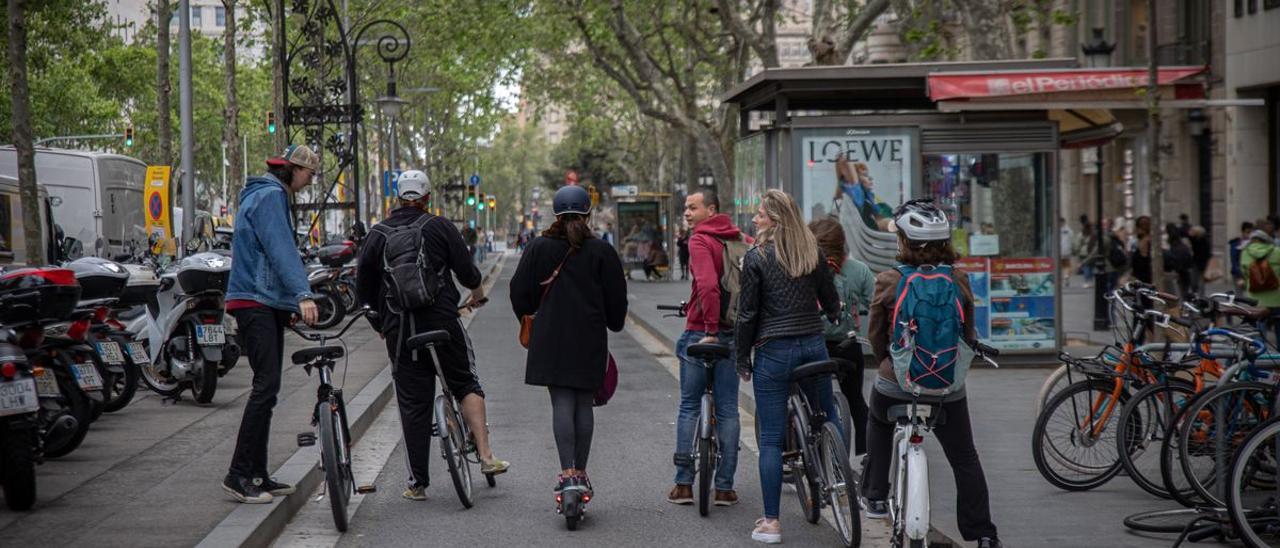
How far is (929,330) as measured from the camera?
6.56 meters

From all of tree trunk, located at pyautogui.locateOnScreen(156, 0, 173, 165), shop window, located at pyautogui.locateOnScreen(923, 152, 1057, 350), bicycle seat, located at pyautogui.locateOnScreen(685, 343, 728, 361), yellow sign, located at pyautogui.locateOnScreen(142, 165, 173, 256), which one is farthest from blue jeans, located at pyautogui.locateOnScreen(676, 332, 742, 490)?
tree trunk, located at pyautogui.locateOnScreen(156, 0, 173, 165)

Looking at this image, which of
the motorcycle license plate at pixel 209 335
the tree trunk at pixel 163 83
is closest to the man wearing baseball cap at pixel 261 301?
the motorcycle license plate at pixel 209 335

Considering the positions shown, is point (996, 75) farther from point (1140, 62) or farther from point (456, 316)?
point (1140, 62)

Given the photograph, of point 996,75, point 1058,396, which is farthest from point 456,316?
point 996,75

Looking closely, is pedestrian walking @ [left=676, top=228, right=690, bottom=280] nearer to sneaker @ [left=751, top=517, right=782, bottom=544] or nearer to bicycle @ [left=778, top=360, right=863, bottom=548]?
bicycle @ [left=778, top=360, right=863, bottom=548]

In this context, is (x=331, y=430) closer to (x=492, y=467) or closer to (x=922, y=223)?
(x=492, y=467)

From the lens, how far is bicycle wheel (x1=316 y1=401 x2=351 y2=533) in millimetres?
7613

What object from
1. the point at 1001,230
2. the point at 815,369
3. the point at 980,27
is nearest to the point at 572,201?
the point at 815,369

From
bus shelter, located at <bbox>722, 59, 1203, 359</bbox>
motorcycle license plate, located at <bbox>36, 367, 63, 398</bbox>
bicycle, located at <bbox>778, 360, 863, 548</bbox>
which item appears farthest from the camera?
bus shelter, located at <bbox>722, 59, 1203, 359</bbox>

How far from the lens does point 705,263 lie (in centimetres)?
840

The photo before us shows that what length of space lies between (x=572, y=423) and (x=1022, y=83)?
7785 mm

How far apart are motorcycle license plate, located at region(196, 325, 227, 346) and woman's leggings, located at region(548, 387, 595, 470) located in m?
5.11

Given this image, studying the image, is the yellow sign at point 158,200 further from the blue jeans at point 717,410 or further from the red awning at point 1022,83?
the blue jeans at point 717,410

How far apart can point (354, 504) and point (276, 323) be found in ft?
3.85
